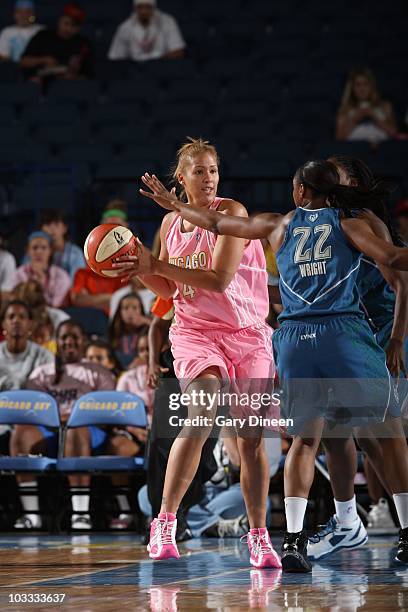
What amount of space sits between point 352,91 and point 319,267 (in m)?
7.96

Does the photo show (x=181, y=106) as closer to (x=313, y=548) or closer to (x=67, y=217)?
(x=67, y=217)

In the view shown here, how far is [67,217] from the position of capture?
10.8m

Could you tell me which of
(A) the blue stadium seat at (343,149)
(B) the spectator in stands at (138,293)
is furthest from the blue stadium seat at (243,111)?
(B) the spectator in stands at (138,293)

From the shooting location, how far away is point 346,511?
15.6 ft

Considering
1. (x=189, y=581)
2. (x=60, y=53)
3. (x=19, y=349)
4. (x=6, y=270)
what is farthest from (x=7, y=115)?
(x=189, y=581)

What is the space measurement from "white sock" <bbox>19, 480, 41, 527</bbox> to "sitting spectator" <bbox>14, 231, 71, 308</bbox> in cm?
244

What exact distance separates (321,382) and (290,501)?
0.48m

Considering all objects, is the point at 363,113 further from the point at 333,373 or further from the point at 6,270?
the point at 333,373

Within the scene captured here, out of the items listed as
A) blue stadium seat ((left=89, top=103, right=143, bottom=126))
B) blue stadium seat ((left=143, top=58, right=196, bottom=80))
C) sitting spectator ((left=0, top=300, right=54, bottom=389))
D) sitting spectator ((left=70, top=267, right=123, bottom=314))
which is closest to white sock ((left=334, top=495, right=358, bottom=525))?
sitting spectator ((left=0, top=300, right=54, bottom=389))

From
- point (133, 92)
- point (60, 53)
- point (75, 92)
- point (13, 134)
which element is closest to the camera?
point (13, 134)

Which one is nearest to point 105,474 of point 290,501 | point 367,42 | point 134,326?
point 134,326

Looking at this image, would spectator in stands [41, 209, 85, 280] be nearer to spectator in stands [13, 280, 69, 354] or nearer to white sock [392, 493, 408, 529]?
spectator in stands [13, 280, 69, 354]

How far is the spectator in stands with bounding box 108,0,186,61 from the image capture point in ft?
42.2

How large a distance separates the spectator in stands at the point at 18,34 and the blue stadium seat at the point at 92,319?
195 inches
